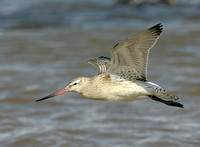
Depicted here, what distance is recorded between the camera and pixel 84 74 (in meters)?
8.41

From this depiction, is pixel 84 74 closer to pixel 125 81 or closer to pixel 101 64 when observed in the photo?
pixel 101 64

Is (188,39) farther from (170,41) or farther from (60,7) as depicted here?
(60,7)

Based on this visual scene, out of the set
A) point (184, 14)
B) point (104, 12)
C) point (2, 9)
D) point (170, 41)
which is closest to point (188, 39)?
point (170, 41)

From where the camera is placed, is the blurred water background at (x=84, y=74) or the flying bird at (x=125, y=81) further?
the blurred water background at (x=84, y=74)

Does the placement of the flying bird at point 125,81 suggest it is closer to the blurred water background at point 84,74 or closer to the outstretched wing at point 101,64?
the outstretched wing at point 101,64

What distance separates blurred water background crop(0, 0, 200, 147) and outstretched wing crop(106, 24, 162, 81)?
4.00 ft

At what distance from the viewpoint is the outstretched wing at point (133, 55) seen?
4723 millimetres

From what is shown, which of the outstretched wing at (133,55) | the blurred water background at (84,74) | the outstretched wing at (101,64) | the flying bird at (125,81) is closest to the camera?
the outstretched wing at (133,55)

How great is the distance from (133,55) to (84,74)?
3.47 m

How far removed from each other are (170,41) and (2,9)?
5555 mm

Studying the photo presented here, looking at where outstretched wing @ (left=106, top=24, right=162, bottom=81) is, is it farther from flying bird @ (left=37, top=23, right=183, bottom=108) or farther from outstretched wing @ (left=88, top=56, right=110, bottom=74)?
outstretched wing @ (left=88, top=56, right=110, bottom=74)

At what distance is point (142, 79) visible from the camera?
17.1 ft

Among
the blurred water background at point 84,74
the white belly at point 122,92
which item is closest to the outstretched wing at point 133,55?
the white belly at point 122,92

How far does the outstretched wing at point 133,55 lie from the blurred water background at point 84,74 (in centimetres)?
122
